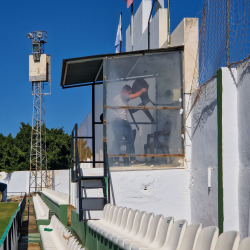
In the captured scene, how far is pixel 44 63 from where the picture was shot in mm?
34344

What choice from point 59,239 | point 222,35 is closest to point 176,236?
point 222,35

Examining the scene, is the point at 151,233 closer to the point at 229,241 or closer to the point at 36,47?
the point at 229,241

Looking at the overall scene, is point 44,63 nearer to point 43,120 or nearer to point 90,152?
point 43,120

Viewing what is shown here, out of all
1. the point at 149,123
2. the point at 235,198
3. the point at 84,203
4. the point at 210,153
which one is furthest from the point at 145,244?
the point at 149,123

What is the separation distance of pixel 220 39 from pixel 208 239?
15.5 ft

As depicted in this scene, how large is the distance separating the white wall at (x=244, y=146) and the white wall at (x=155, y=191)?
2.15 meters

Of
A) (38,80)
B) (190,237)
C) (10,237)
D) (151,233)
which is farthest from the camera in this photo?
(38,80)

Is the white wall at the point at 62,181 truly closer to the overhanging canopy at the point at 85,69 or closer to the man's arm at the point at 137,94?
the overhanging canopy at the point at 85,69

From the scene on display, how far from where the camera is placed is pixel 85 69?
30.7ft

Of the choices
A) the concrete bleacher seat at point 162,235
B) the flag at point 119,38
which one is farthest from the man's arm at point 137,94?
the flag at point 119,38

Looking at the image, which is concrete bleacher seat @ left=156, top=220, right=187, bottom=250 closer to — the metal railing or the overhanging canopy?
the metal railing

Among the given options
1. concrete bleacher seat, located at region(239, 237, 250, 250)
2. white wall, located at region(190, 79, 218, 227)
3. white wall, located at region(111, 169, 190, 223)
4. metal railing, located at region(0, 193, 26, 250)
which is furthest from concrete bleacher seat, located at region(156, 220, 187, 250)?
white wall, located at region(111, 169, 190, 223)

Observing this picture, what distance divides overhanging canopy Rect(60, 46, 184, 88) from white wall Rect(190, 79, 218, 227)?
5.80 ft

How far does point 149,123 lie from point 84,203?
219 centimetres
